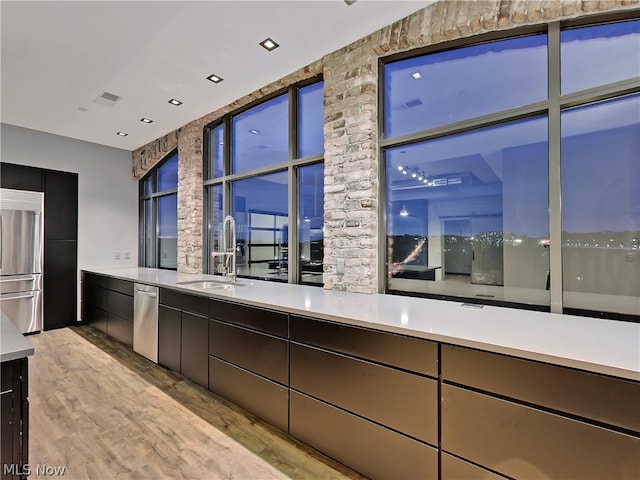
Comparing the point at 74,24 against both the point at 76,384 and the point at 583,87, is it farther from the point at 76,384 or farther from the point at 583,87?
the point at 583,87

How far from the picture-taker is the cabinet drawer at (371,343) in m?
1.55

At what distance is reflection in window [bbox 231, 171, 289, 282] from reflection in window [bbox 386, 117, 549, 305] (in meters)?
1.34

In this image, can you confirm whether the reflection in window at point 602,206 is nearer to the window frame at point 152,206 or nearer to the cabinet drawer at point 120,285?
the cabinet drawer at point 120,285

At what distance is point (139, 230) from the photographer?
591 cm

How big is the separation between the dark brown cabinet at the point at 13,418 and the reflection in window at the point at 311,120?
266cm

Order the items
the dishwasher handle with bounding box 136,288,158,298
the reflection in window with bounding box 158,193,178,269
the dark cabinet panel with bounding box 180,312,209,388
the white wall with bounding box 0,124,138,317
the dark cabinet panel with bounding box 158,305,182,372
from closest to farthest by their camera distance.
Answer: the dark cabinet panel with bounding box 180,312,209,388 → the dark cabinet panel with bounding box 158,305,182,372 → the dishwasher handle with bounding box 136,288,158,298 → the white wall with bounding box 0,124,138,317 → the reflection in window with bounding box 158,193,178,269

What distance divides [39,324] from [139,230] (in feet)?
6.64

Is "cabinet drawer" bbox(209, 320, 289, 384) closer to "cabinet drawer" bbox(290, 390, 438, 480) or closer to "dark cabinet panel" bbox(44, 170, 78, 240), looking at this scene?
"cabinet drawer" bbox(290, 390, 438, 480)

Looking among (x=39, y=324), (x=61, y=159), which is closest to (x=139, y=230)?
(x=61, y=159)

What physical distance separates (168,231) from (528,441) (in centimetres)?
540

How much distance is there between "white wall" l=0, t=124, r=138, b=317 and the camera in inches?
183

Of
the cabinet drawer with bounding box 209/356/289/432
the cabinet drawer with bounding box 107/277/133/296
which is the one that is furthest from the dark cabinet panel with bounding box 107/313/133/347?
the cabinet drawer with bounding box 209/356/289/432

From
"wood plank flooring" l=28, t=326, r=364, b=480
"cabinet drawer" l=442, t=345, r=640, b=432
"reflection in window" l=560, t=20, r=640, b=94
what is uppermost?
"reflection in window" l=560, t=20, r=640, b=94

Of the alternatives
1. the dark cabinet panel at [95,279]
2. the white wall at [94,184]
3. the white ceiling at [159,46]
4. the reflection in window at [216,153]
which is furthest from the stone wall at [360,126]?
the white wall at [94,184]
